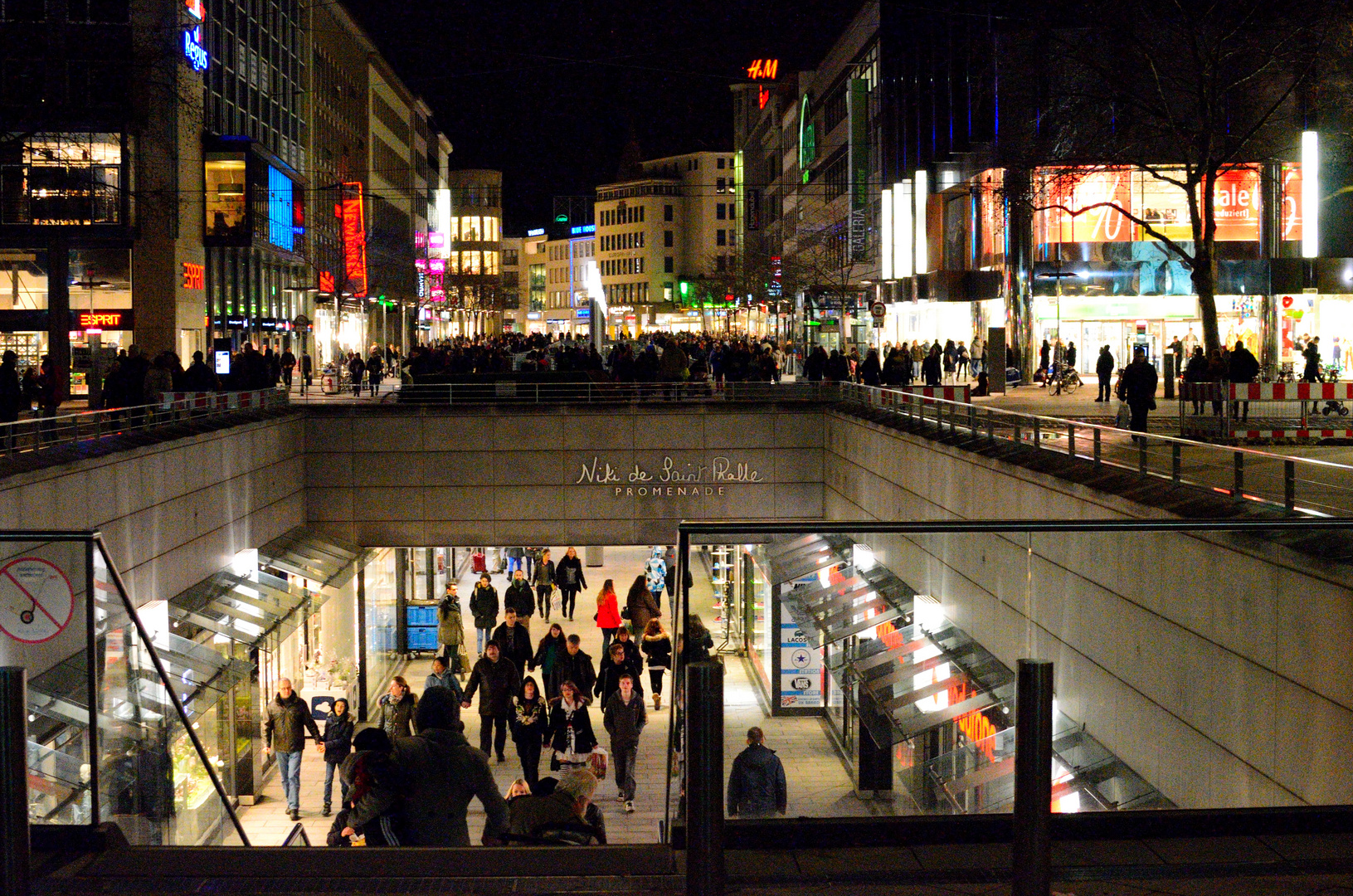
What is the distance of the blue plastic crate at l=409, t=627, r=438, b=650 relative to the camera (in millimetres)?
32406

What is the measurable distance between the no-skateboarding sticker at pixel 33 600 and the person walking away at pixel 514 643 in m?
13.0

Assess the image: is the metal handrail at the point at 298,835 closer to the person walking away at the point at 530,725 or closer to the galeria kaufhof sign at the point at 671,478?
the person walking away at the point at 530,725

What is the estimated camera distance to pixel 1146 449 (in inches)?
530

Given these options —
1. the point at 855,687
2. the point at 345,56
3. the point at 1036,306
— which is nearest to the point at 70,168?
the point at 1036,306

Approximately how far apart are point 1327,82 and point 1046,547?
3917 centimetres

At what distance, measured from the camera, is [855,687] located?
5.80 m

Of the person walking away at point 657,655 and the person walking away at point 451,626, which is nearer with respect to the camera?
the person walking away at point 657,655

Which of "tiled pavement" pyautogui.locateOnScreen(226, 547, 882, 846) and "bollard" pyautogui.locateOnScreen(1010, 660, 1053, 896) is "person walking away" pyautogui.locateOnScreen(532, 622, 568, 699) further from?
"bollard" pyautogui.locateOnScreen(1010, 660, 1053, 896)

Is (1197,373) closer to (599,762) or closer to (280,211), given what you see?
(599,762)

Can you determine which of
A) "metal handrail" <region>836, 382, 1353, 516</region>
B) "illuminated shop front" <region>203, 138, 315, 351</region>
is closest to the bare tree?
"metal handrail" <region>836, 382, 1353, 516</region>

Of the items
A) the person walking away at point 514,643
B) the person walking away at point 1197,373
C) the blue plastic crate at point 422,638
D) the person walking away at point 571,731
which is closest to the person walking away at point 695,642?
the person walking away at point 571,731

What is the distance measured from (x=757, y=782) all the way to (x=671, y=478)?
2718 cm

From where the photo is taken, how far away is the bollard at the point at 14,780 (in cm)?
454

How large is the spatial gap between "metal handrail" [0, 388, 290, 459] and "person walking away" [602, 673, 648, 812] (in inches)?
372
